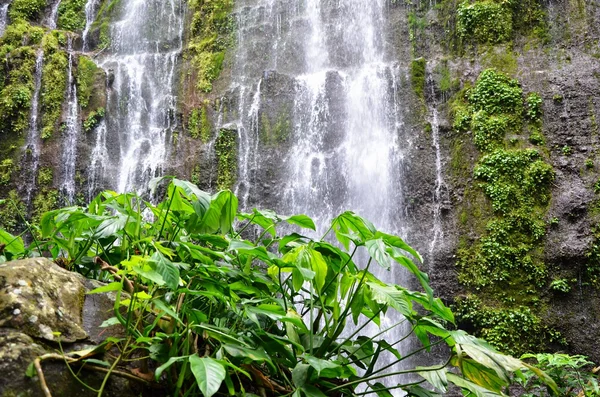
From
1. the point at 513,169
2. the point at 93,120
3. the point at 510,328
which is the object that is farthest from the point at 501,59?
the point at 93,120

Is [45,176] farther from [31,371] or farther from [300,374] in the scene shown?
[300,374]

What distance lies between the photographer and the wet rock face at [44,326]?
1.36 m

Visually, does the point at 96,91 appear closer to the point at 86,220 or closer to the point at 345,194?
the point at 345,194

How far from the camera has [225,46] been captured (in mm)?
12766

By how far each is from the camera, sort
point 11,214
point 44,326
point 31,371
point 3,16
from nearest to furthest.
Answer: point 31,371
point 44,326
point 11,214
point 3,16

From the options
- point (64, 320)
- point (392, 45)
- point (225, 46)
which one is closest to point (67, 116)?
point (225, 46)

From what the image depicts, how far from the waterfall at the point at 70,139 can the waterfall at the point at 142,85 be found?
64 cm

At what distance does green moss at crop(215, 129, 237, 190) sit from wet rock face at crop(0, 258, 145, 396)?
9289 millimetres

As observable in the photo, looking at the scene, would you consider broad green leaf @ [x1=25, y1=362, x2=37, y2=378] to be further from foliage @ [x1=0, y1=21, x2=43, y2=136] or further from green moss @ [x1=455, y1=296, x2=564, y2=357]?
foliage @ [x1=0, y1=21, x2=43, y2=136]

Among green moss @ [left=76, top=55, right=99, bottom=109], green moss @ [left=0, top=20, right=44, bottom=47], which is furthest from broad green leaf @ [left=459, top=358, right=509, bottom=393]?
green moss @ [left=0, top=20, right=44, bottom=47]

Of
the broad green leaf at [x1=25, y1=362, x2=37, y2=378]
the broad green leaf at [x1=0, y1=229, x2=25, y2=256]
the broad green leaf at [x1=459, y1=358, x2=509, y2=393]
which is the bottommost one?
the broad green leaf at [x1=459, y1=358, x2=509, y2=393]

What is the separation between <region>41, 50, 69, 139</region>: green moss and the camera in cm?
1196

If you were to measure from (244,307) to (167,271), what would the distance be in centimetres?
25

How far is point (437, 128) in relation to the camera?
10164mm
